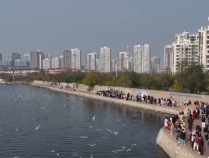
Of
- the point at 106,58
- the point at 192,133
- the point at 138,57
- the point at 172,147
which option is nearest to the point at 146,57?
the point at 138,57

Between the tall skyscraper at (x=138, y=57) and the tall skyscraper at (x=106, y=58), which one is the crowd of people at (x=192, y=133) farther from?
the tall skyscraper at (x=106, y=58)

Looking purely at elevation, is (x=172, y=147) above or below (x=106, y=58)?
below

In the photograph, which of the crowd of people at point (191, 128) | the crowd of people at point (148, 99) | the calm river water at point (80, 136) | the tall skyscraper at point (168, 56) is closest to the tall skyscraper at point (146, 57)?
the tall skyscraper at point (168, 56)

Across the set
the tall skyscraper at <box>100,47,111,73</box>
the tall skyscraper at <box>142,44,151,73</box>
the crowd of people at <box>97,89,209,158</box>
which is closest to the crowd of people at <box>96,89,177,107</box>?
the crowd of people at <box>97,89,209,158</box>

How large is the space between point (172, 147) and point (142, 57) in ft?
478

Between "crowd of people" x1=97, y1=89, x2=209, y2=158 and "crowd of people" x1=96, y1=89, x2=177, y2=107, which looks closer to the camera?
"crowd of people" x1=97, y1=89, x2=209, y2=158

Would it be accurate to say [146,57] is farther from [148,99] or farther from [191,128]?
[191,128]

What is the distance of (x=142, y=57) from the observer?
535 feet

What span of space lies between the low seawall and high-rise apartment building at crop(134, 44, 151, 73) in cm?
13634

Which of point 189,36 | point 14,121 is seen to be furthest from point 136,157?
point 189,36

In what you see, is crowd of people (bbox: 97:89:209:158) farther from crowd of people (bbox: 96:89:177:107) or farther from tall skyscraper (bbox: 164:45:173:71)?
tall skyscraper (bbox: 164:45:173:71)

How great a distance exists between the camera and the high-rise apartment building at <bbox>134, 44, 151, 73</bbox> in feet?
522

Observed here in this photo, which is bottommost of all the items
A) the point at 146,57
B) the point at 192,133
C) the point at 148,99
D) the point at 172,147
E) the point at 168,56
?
the point at 172,147

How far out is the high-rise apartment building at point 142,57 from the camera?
15912 cm
